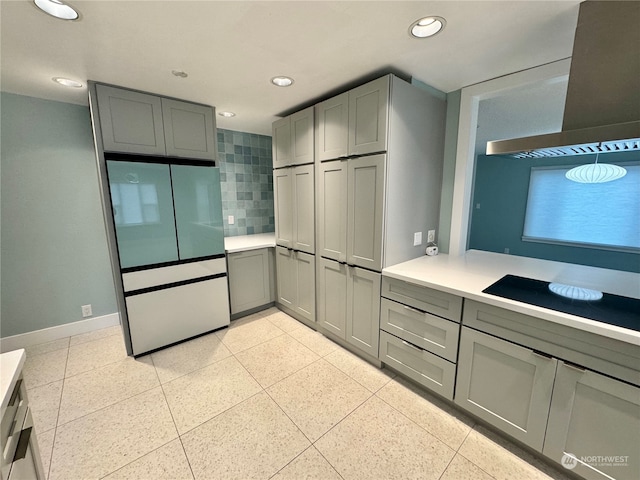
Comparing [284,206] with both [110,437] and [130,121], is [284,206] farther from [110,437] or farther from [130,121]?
[110,437]

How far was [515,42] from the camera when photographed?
1.48 metres

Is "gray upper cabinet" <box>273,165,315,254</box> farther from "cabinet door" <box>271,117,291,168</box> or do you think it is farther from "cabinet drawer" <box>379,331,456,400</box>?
"cabinet drawer" <box>379,331,456,400</box>

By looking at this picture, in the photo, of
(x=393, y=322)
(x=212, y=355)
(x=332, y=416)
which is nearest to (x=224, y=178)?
(x=212, y=355)

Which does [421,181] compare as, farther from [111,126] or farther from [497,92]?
[111,126]

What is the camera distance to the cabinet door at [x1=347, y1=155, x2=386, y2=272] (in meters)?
1.90

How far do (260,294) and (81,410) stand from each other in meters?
1.74

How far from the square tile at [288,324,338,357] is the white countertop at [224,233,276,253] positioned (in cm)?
104

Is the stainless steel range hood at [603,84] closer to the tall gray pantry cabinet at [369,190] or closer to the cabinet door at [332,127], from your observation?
the tall gray pantry cabinet at [369,190]

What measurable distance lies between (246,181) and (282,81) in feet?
5.85

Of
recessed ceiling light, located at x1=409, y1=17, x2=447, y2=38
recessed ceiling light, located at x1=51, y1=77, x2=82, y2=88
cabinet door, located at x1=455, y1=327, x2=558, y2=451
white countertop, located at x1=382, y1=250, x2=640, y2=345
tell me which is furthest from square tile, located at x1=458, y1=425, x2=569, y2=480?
recessed ceiling light, located at x1=51, y1=77, x2=82, y2=88

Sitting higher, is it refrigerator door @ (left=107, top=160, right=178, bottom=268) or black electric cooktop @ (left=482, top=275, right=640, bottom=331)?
refrigerator door @ (left=107, top=160, right=178, bottom=268)

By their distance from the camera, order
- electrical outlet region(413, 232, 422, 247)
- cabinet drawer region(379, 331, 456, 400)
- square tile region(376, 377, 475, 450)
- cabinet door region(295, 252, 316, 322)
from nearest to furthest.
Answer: square tile region(376, 377, 475, 450), cabinet drawer region(379, 331, 456, 400), electrical outlet region(413, 232, 422, 247), cabinet door region(295, 252, 316, 322)

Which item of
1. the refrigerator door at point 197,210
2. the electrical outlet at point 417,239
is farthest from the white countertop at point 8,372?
the electrical outlet at point 417,239

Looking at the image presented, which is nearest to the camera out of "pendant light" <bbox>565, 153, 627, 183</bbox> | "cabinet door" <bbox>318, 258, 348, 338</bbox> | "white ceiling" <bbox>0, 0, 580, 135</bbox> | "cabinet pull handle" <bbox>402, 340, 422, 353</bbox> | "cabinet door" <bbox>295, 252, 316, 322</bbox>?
"white ceiling" <bbox>0, 0, 580, 135</bbox>
